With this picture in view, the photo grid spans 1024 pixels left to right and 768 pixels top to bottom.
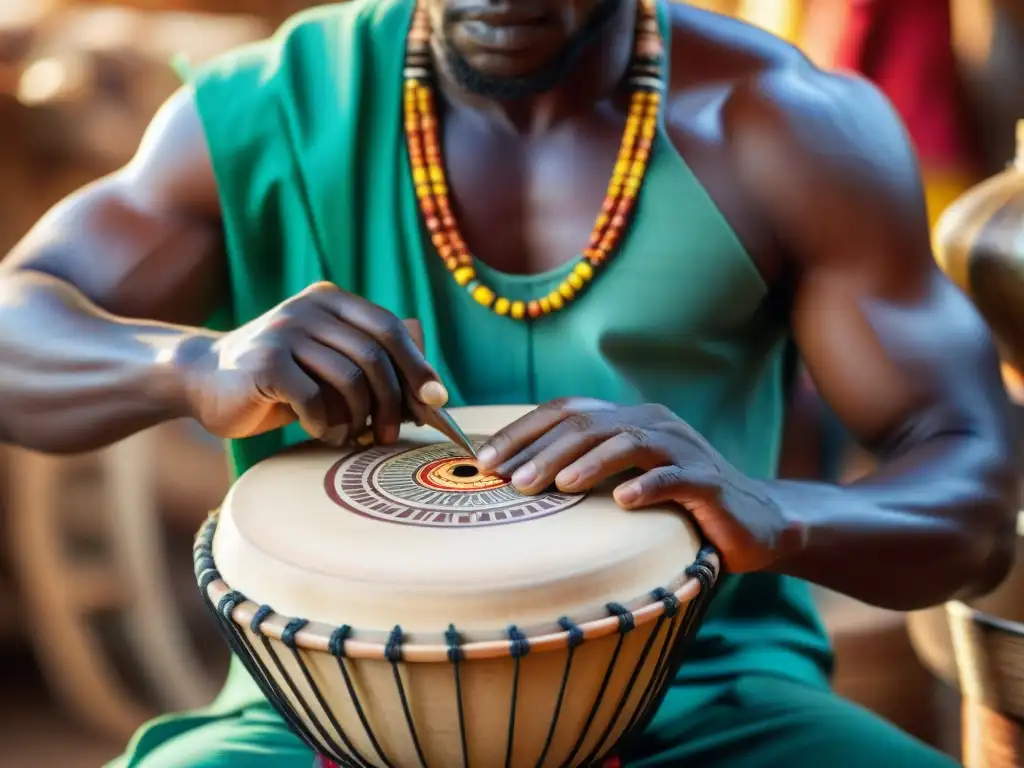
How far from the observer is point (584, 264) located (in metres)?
1.02

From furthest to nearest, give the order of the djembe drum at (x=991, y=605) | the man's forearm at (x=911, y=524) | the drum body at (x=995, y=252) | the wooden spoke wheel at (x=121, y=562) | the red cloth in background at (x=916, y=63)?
the red cloth in background at (x=916, y=63) < the wooden spoke wheel at (x=121, y=562) < the drum body at (x=995, y=252) < the djembe drum at (x=991, y=605) < the man's forearm at (x=911, y=524)

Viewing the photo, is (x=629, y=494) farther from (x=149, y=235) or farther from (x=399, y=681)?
(x=149, y=235)

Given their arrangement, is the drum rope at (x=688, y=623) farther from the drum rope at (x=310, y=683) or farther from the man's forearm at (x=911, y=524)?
the drum rope at (x=310, y=683)

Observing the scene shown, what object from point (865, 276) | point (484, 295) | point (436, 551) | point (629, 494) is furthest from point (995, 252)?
point (436, 551)

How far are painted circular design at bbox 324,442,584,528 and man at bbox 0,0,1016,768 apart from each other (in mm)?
132

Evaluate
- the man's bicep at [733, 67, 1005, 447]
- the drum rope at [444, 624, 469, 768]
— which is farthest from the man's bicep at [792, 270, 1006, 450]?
the drum rope at [444, 624, 469, 768]

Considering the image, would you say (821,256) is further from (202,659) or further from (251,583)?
(202,659)

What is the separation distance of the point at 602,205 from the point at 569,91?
0.42 ft

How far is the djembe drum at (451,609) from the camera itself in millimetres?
661

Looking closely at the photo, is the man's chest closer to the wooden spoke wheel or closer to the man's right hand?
the man's right hand

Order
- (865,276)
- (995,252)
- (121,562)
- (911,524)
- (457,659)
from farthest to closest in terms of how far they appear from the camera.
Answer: (121,562) < (995,252) < (865,276) < (911,524) < (457,659)

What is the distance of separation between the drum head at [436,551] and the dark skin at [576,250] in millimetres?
84

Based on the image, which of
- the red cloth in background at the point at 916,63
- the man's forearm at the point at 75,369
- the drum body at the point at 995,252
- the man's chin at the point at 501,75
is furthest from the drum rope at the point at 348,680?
the red cloth in background at the point at 916,63

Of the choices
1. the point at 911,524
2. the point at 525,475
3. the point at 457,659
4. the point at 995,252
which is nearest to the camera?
the point at 457,659
